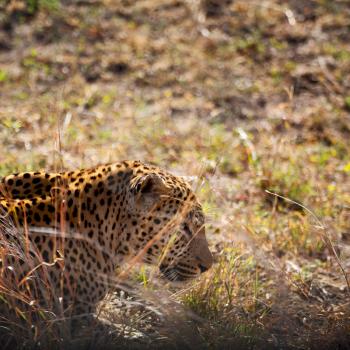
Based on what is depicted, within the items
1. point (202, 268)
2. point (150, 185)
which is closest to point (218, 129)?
point (202, 268)

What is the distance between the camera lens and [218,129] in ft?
28.6

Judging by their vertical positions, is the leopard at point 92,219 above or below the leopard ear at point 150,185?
below

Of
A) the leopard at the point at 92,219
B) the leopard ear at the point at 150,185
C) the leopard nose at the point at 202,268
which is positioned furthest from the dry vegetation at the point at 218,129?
the leopard ear at the point at 150,185

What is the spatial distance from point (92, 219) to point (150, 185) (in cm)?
40

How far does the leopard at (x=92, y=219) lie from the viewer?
4688 mm

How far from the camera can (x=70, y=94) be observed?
30.1 ft

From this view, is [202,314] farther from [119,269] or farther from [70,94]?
[70,94]

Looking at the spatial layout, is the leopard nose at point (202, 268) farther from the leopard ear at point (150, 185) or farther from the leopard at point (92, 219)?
the leopard ear at point (150, 185)

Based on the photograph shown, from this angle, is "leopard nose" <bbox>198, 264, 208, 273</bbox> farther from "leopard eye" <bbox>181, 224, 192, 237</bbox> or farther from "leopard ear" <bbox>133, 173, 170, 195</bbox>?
"leopard ear" <bbox>133, 173, 170, 195</bbox>

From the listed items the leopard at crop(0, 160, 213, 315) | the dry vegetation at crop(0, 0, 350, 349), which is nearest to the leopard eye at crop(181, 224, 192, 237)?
the leopard at crop(0, 160, 213, 315)

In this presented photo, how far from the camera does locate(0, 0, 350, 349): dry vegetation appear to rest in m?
5.15

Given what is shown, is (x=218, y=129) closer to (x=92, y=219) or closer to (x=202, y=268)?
(x=202, y=268)

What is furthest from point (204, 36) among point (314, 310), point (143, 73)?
point (314, 310)

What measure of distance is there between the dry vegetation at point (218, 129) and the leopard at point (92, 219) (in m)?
0.21
